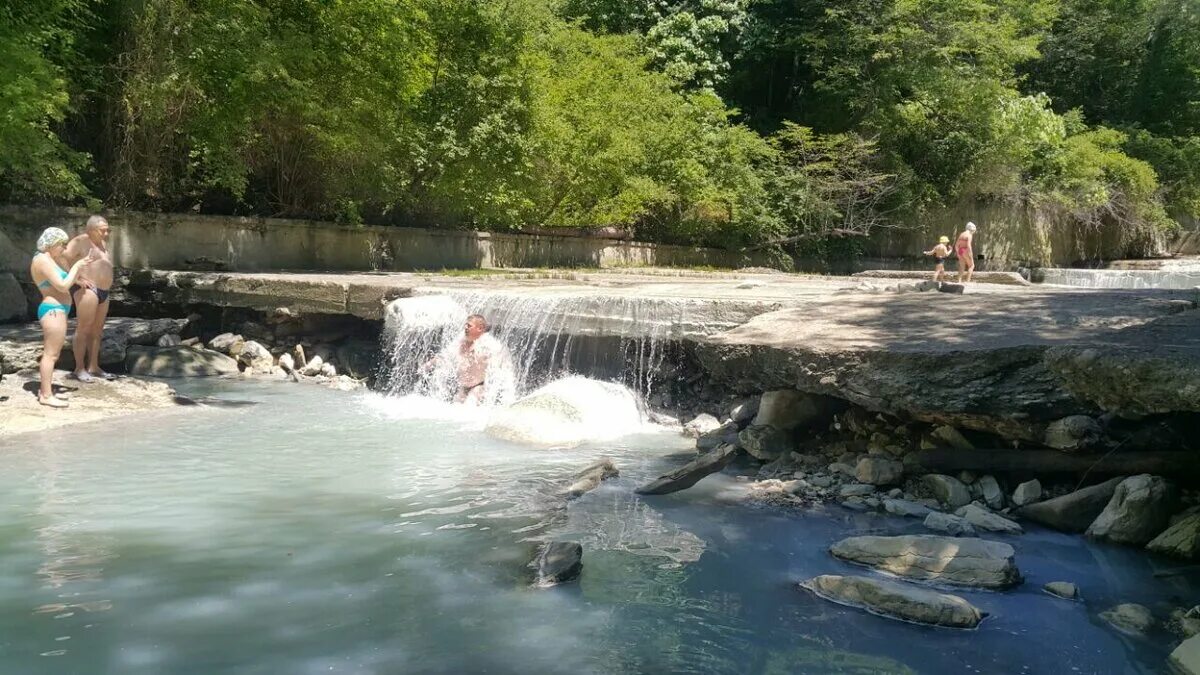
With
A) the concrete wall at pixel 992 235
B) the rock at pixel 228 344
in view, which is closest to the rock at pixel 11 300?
the rock at pixel 228 344

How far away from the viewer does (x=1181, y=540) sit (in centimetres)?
504

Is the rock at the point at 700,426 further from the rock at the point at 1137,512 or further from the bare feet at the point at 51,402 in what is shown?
the bare feet at the point at 51,402

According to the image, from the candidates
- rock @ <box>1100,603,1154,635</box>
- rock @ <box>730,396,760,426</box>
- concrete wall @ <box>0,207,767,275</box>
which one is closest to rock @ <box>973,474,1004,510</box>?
rock @ <box>1100,603,1154,635</box>

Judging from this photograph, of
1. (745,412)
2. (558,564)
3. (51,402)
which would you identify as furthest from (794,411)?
(51,402)

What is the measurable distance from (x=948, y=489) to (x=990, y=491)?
0.97 ft

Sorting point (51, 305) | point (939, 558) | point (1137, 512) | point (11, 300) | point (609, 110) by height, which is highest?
point (609, 110)

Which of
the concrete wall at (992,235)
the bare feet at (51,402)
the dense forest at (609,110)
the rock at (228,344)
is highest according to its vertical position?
the dense forest at (609,110)

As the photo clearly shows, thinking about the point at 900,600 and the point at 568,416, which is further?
the point at 568,416

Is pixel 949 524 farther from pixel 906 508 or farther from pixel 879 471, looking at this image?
pixel 879 471

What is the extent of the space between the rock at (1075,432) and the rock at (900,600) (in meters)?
1.93

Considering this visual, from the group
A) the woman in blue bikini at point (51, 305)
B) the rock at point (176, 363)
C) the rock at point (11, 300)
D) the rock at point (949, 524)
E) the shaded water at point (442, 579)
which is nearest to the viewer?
the shaded water at point (442, 579)

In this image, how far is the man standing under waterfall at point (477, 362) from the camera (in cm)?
1027

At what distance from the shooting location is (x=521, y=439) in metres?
8.09

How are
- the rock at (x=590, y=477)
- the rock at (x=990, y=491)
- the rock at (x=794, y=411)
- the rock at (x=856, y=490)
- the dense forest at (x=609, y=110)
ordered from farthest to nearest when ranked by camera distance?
1. the dense forest at (x=609, y=110)
2. the rock at (x=794, y=411)
3. the rock at (x=590, y=477)
4. the rock at (x=856, y=490)
5. the rock at (x=990, y=491)
